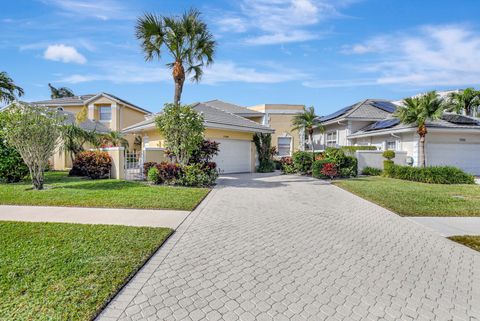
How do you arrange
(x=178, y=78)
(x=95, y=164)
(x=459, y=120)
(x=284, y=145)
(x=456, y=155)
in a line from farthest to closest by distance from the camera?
(x=284, y=145) < (x=459, y=120) < (x=456, y=155) < (x=178, y=78) < (x=95, y=164)

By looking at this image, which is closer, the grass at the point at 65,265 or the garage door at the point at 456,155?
the grass at the point at 65,265

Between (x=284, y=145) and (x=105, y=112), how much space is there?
18.9 meters

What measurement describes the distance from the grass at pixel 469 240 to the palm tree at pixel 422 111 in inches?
517

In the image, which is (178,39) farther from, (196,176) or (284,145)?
(284,145)

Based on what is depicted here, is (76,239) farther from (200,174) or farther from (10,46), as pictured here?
(10,46)

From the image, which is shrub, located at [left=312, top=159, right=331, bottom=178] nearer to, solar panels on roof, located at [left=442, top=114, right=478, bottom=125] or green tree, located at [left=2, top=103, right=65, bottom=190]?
solar panels on roof, located at [left=442, top=114, right=478, bottom=125]

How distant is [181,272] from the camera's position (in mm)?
4164

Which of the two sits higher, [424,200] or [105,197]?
[105,197]

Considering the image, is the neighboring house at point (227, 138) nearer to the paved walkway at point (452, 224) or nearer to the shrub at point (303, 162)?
the shrub at point (303, 162)

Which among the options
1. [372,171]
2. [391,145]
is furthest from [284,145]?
[372,171]

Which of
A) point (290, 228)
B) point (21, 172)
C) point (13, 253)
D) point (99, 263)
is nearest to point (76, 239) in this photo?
point (13, 253)

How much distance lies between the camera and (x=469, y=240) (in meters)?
5.86

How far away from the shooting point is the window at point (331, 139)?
27484mm

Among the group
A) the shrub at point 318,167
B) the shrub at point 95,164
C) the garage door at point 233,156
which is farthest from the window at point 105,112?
the shrub at point 318,167
